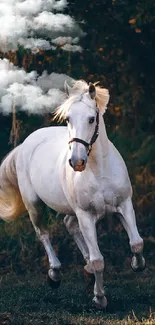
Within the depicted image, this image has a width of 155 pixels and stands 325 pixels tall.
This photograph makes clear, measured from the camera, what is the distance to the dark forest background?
1130 centimetres

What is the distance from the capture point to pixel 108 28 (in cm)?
1231

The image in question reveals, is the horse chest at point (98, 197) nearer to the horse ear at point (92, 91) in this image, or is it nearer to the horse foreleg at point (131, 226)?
the horse foreleg at point (131, 226)

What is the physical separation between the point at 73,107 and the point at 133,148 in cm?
474

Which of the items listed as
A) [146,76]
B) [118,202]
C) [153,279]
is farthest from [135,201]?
[118,202]

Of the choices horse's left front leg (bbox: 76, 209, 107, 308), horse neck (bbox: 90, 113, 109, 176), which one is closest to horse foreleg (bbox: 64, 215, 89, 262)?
horse's left front leg (bbox: 76, 209, 107, 308)

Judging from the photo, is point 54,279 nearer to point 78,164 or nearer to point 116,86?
point 78,164

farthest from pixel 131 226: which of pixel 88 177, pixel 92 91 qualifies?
pixel 92 91

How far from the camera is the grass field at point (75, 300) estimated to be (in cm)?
709

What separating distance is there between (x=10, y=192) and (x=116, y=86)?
306 centimetres

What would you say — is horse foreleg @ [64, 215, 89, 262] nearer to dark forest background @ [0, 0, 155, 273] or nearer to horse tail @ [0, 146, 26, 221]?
horse tail @ [0, 146, 26, 221]

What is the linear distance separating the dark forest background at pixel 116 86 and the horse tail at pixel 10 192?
954 mm

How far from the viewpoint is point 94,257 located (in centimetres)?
775

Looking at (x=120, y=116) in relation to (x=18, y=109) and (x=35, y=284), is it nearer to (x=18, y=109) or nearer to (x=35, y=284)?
(x=18, y=109)

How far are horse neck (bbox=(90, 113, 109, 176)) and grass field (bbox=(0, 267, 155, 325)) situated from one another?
115 cm
